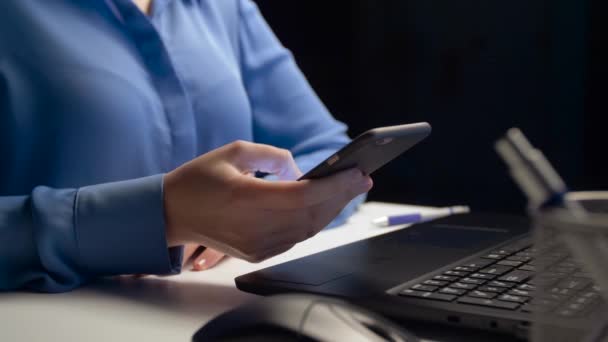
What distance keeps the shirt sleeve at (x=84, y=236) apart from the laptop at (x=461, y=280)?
0.33 ft

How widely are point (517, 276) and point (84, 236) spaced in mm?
376

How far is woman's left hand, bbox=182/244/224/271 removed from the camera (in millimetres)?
664

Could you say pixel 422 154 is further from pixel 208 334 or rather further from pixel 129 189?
pixel 208 334

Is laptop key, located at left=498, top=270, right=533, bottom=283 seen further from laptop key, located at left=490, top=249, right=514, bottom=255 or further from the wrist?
the wrist

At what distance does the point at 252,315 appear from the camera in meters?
0.39

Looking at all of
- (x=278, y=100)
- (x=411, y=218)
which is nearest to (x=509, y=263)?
(x=411, y=218)

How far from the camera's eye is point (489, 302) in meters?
0.44

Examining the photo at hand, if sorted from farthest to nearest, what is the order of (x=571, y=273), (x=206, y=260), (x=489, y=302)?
1. (x=206, y=260)
2. (x=489, y=302)
3. (x=571, y=273)

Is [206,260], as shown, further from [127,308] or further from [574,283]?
[574,283]

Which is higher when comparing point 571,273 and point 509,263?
point 571,273

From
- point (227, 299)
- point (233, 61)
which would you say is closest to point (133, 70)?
point (233, 61)

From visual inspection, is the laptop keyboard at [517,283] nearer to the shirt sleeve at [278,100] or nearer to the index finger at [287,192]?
the index finger at [287,192]

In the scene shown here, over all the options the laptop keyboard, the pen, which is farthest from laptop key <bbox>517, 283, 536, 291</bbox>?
the pen

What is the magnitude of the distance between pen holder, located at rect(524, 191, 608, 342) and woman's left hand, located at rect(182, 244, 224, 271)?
422 mm
